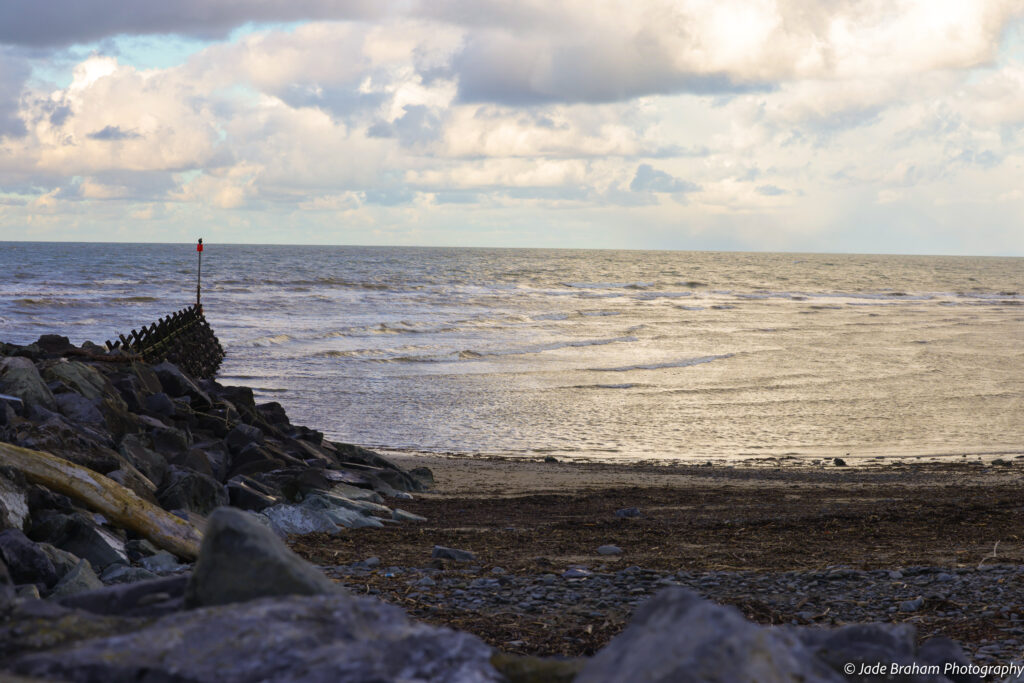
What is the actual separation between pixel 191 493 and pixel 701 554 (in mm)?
4973

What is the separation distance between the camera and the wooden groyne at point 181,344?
72.6ft

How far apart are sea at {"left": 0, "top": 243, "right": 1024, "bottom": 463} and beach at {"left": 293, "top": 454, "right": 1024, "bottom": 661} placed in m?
4.28

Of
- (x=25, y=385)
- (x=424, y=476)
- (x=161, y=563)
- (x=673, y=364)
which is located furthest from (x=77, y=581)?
(x=673, y=364)

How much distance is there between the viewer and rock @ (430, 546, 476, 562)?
777cm

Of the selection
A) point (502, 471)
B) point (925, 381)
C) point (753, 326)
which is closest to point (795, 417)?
point (925, 381)

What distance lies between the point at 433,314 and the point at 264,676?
46.1 m

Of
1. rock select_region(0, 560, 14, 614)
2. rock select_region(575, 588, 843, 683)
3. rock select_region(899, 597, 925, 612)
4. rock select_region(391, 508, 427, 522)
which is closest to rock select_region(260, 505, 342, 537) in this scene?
rock select_region(391, 508, 427, 522)

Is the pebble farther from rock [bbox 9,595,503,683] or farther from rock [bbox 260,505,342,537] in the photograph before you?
rock [bbox 9,595,503,683]

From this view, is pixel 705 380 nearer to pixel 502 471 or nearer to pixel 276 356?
pixel 502 471

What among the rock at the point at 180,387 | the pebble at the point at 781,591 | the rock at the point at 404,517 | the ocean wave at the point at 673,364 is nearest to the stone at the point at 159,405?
the rock at the point at 180,387

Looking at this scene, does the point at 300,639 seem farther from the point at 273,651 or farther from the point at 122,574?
the point at 122,574

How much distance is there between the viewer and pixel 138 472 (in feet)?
26.9

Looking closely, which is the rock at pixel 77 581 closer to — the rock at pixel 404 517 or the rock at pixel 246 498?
the rock at pixel 246 498

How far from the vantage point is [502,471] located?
1459 centimetres
